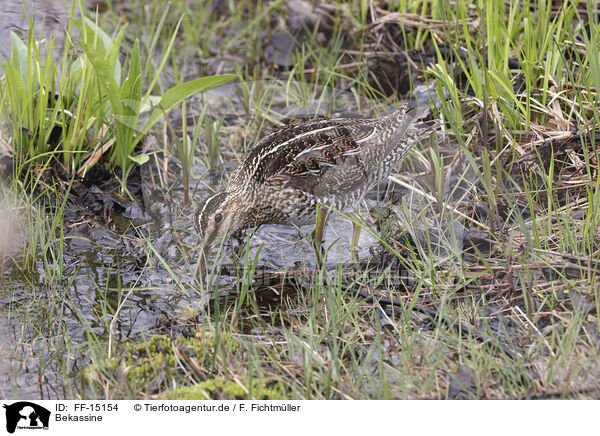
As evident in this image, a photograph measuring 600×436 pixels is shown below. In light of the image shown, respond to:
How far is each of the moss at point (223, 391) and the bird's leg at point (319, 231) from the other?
83 centimetres

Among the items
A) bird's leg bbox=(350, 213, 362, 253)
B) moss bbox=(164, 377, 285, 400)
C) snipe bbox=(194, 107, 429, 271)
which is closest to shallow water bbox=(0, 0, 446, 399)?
bird's leg bbox=(350, 213, 362, 253)

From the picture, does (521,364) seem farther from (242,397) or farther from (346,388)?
(242,397)

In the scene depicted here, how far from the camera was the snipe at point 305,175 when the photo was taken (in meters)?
3.33

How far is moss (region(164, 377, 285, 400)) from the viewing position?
8.68 ft

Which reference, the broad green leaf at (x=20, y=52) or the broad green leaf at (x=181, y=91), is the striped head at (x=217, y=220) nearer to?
the broad green leaf at (x=181, y=91)

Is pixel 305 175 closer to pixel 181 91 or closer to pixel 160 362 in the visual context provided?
pixel 181 91

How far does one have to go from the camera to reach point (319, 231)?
3.39 m

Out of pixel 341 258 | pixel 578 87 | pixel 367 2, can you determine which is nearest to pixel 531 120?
pixel 578 87

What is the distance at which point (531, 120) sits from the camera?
3846mm
